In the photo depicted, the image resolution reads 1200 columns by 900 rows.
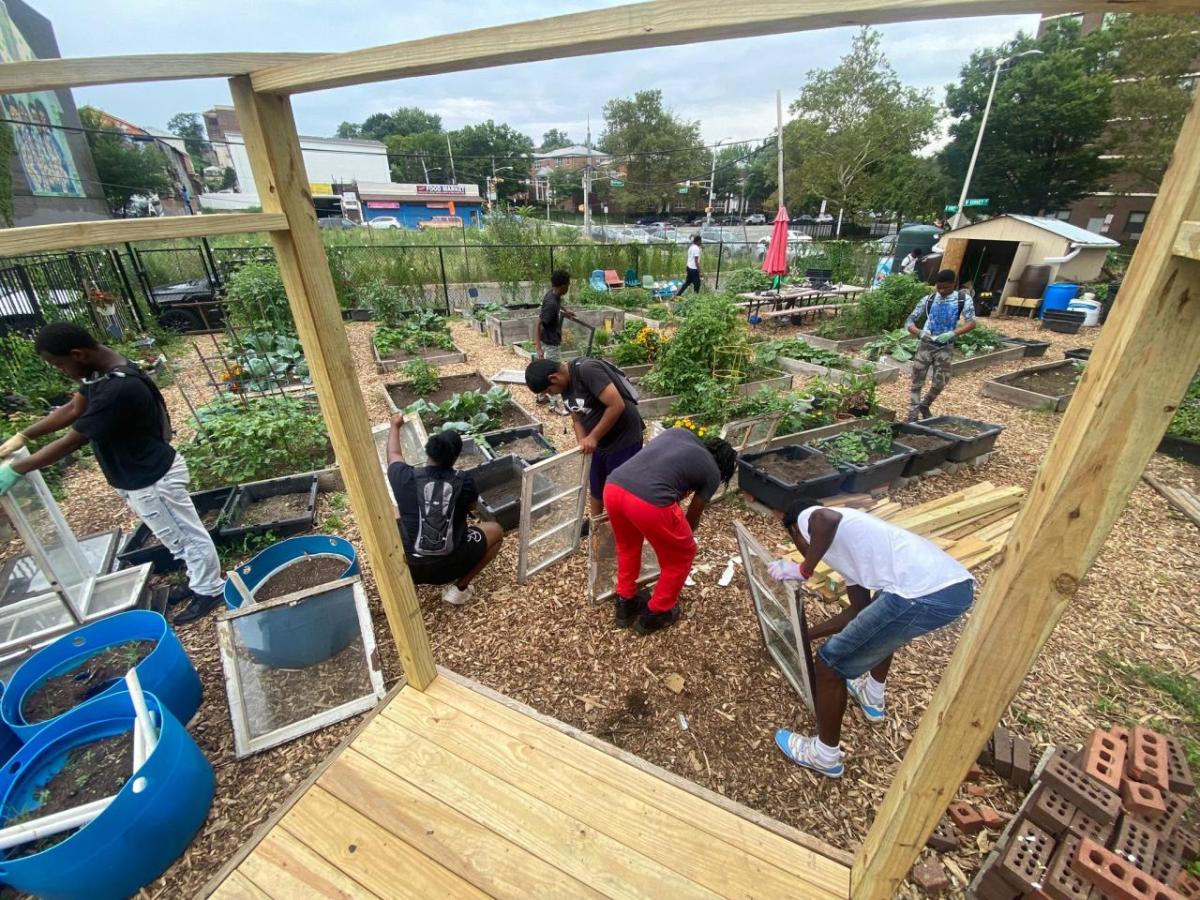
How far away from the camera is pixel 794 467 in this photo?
15.7ft

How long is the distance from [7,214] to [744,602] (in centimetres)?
2467

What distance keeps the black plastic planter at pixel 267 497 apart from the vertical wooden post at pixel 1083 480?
176 inches

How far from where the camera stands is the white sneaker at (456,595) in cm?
361

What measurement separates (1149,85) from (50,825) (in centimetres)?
3476

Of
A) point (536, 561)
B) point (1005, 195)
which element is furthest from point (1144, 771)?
point (1005, 195)

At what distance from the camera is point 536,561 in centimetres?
394

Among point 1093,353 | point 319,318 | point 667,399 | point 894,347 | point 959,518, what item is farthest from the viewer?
point 894,347

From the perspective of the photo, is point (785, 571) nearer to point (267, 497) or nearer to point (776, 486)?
point (776, 486)

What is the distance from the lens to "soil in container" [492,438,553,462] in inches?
203

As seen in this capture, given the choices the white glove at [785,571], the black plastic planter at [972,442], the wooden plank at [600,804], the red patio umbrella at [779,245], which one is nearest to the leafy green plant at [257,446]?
the wooden plank at [600,804]

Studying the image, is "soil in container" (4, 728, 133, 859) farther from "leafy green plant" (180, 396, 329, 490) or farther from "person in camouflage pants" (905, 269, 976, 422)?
"person in camouflage pants" (905, 269, 976, 422)

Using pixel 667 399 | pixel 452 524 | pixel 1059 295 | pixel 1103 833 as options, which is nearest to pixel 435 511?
pixel 452 524

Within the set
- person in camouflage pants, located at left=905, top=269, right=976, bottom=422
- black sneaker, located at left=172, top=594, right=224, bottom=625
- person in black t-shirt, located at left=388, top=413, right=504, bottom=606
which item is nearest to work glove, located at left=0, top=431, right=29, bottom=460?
black sneaker, located at left=172, top=594, right=224, bottom=625

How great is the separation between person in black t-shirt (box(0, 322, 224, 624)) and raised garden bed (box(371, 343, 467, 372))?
5.22 metres
